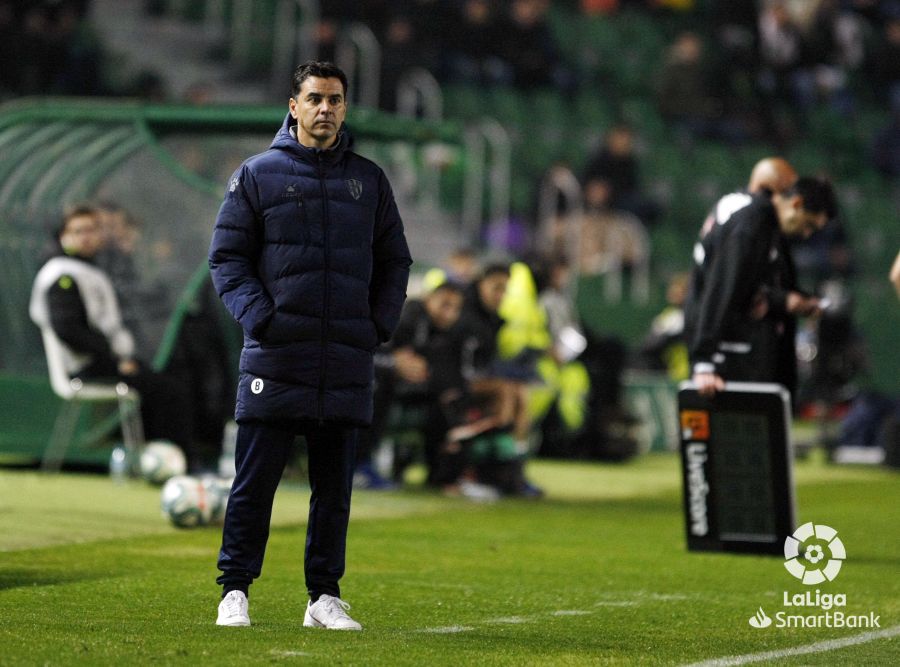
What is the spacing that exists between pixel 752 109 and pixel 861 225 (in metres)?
2.97

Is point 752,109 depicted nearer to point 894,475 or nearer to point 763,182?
point 894,475

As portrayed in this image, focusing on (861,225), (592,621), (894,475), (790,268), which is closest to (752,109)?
(861,225)

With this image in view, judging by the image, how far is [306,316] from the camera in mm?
6391

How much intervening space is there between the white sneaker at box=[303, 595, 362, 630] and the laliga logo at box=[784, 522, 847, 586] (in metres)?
2.71

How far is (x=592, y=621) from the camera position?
7094 mm

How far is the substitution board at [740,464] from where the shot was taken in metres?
9.22

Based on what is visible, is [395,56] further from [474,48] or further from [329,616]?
[329,616]

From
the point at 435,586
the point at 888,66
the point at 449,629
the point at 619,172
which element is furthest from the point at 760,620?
the point at 888,66

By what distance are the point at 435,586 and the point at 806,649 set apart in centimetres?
207

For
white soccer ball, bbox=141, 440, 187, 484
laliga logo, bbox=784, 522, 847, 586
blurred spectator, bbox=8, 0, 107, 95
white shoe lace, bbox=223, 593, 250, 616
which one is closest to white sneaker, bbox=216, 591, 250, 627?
white shoe lace, bbox=223, 593, 250, 616

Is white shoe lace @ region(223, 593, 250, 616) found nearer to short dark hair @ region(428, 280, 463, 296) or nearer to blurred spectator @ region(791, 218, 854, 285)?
short dark hair @ region(428, 280, 463, 296)

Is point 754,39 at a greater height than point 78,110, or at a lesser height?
greater

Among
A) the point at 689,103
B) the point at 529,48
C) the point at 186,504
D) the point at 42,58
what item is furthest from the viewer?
the point at 689,103

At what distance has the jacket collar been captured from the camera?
21.4ft
